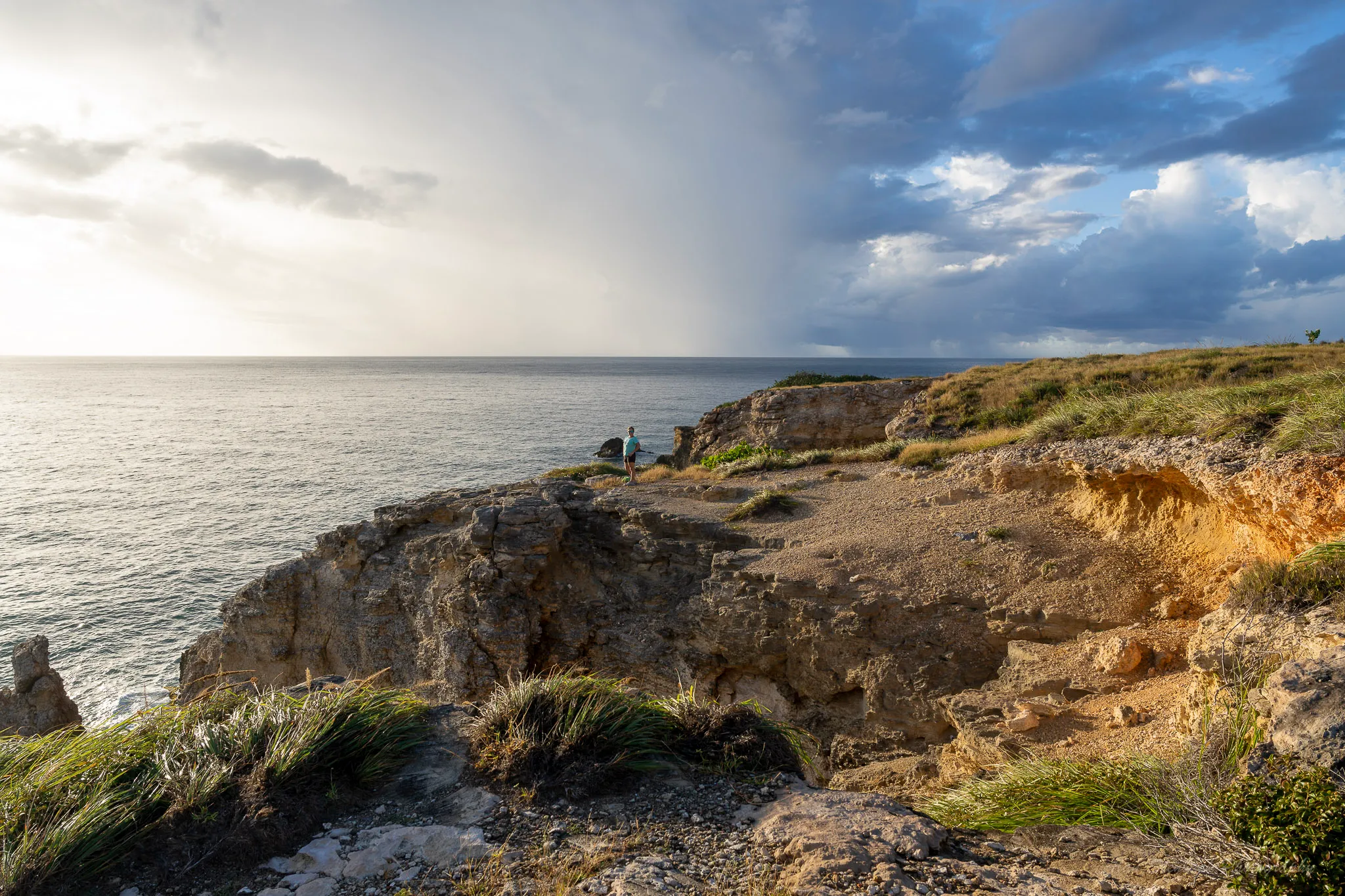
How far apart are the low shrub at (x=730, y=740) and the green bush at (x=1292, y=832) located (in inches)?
121

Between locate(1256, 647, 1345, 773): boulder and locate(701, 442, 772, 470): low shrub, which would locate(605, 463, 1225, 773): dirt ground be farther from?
locate(701, 442, 772, 470): low shrub

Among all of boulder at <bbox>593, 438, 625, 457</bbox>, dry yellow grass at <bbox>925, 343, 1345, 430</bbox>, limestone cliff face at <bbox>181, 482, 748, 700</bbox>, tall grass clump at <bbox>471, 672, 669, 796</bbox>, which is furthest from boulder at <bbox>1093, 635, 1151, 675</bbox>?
boulder at <bbox>593, 438, 625, 457</bbox>

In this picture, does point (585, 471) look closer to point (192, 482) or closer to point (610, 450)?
point (610, 450)

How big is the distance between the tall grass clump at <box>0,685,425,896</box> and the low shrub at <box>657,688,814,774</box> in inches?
93.4

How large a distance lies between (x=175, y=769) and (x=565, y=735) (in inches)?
112

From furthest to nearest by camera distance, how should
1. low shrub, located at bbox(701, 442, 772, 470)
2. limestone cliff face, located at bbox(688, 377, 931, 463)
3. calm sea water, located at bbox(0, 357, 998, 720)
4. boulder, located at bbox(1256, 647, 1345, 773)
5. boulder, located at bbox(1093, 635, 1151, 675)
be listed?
limestone cliff face, located at bbox(688, 377, 931, 463), low shrub, located at bbox(701, 442, 772, 470), calm sea water, located at bbox(0, 357, 998, 720), boulder, located at bbox(1093, 635, 1151, 675), boulder, located at bbox(1256, 647, 1345, 773)

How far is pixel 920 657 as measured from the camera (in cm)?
1031

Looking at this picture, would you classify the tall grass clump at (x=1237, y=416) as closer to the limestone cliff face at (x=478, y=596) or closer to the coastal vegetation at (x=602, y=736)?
the limestone cliff face at (x=478, y=596)

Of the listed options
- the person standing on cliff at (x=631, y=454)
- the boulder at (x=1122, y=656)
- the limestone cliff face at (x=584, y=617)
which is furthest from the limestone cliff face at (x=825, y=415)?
the boulder at (x=1122, y=656)

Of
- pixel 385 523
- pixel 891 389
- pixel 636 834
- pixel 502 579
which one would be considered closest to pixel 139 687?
pixel 385 523

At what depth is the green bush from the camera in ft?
11.8

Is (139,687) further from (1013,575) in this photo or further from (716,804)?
(1013,575)

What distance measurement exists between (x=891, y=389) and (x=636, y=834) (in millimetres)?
28907

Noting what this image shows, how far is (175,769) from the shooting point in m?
4.77
